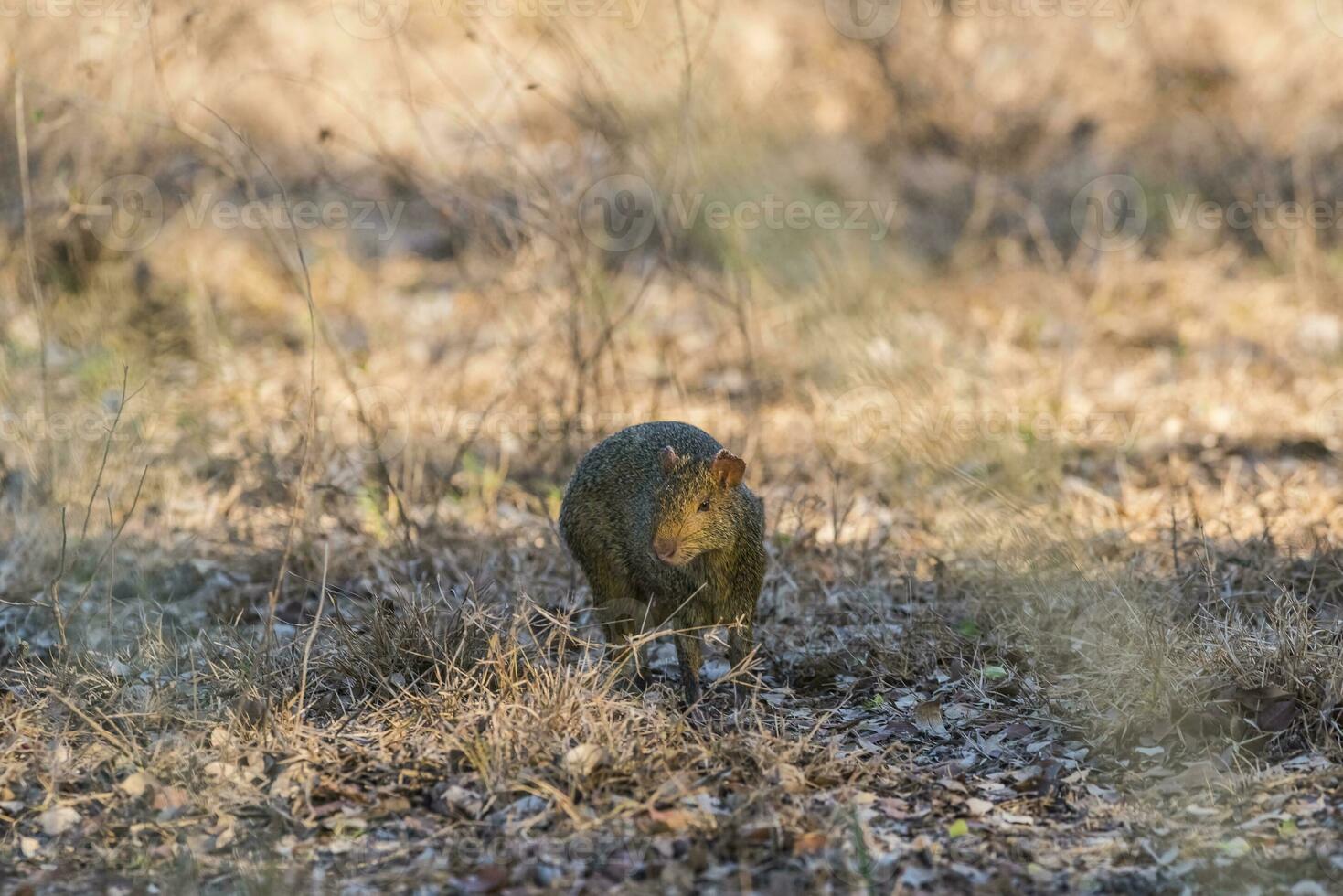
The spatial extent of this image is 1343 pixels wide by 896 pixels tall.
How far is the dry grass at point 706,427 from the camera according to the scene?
12.7 ft

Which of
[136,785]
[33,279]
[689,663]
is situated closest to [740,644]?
[689,663]

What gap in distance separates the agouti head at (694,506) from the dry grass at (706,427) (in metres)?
0.45

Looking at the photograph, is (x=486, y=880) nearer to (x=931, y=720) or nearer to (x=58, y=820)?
(x=58, y=820)

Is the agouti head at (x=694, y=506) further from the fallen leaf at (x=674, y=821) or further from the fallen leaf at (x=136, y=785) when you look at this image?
A: the fallen leaf at (x=136, y=785)

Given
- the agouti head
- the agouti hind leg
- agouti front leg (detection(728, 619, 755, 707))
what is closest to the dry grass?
agouti front leg (detection(728, 619, 755, 707))

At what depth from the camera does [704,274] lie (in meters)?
10.1

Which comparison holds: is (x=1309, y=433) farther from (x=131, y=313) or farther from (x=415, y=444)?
(x=131, y=313)

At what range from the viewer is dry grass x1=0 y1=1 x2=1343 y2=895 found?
388 centimetres

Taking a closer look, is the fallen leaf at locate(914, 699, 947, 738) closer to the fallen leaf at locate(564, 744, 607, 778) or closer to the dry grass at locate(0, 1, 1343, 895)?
the dry grass at locate(0, 1, 1343, 895)

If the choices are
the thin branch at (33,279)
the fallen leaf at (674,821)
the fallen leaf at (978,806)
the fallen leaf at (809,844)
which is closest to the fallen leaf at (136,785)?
the fallen leaf at (674,821)

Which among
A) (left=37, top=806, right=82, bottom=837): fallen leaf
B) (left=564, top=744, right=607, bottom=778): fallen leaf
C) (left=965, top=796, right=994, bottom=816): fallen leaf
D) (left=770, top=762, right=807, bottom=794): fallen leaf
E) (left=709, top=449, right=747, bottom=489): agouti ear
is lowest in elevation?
(left=965, top=796, right=994, bottom=816): fallen leaf

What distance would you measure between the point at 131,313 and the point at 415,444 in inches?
120

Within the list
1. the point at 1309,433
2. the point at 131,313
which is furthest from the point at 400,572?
the point at 1309,433

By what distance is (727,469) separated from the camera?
4.51 m
